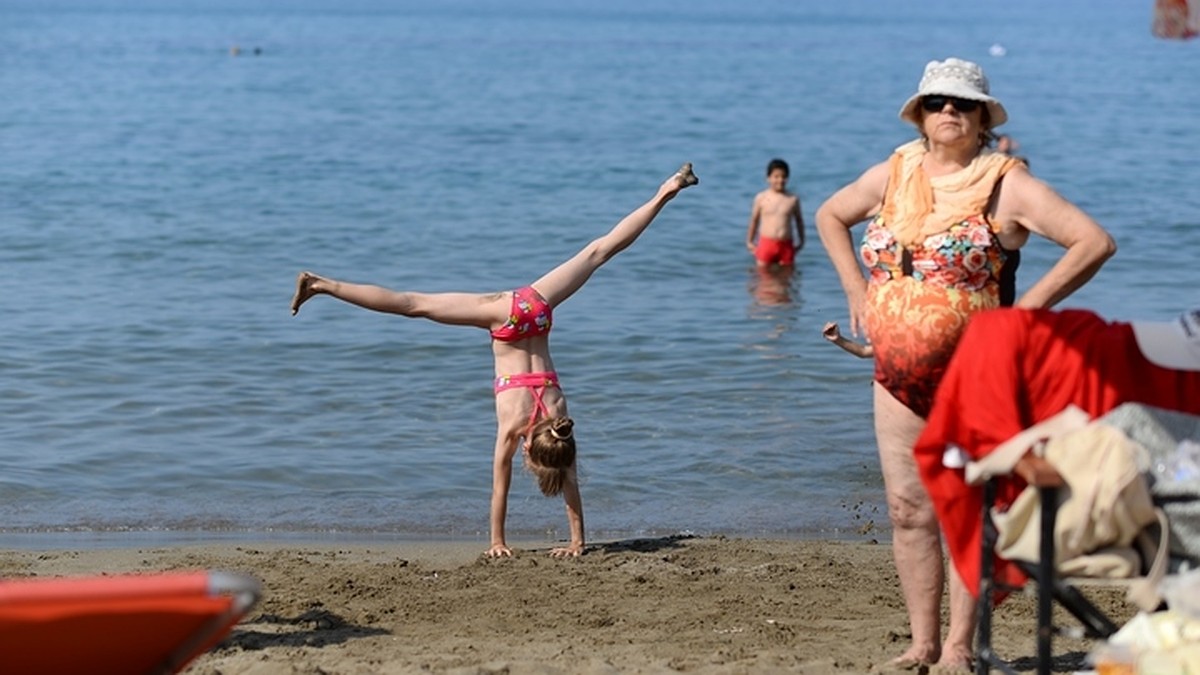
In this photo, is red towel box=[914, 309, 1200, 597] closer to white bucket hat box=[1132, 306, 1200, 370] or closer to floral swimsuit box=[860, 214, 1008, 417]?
white bucket hat box=[1132, 306, 1200, 370]

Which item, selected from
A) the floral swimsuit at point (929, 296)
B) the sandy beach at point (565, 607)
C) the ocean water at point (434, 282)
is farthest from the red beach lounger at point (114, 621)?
the ocean water at point (434, 282)

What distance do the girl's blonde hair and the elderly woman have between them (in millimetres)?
2425

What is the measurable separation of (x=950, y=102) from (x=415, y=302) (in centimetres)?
294

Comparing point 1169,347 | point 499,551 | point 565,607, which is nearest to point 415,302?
point 499,551

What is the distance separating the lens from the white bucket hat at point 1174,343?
420cm

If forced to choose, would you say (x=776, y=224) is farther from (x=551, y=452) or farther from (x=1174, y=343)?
(x=1174, y=343)

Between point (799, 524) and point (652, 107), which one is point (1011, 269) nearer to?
point (799, 524)

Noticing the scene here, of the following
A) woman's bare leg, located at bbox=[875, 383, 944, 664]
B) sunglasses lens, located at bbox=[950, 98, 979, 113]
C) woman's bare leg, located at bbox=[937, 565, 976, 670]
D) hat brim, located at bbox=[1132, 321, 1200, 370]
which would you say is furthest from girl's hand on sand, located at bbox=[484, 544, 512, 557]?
hat brim, located at bbox=[1132, 321, 1200, 370]

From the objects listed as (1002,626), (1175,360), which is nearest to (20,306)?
(1002,626)

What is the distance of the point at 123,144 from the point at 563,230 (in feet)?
35.2

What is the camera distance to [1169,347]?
166 inches

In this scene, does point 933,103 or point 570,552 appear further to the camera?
point 570,552

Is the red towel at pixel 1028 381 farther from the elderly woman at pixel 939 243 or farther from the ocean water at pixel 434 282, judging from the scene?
the ocean water at pixel 434 282

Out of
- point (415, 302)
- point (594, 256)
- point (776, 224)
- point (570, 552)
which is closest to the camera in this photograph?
point (415, 302)
